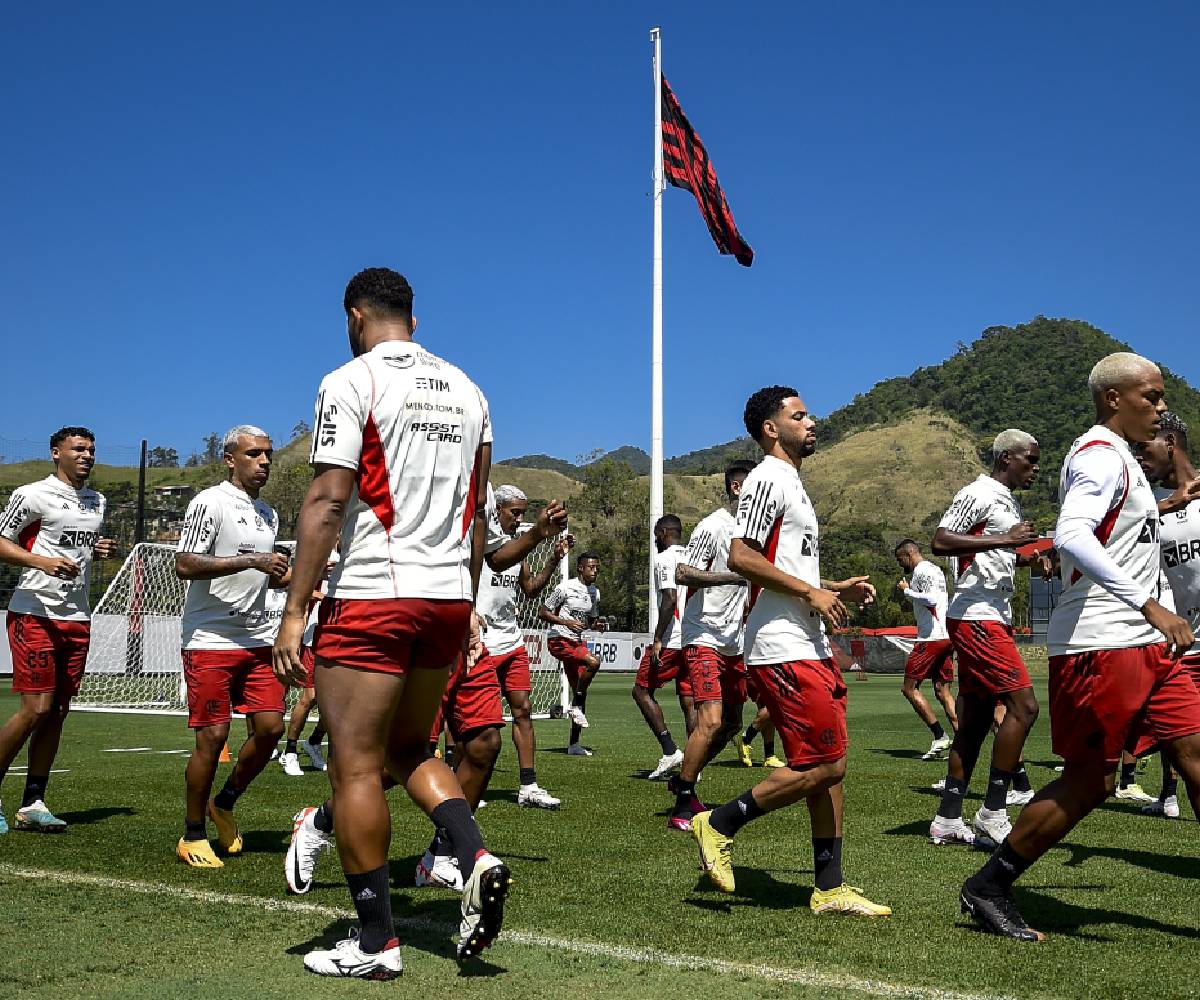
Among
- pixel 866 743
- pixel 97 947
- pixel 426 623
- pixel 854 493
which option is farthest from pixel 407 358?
pixel 854 493

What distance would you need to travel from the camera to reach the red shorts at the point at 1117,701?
4543 mm

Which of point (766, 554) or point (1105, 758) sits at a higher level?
point (766, 554)

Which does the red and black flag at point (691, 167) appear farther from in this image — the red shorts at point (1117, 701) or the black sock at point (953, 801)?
the red shorts at point (1117, 701)

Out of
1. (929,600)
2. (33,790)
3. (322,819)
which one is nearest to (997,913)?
(322,819)

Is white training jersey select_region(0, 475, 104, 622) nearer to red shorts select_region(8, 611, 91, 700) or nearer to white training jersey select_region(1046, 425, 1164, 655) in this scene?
red shorts select_region(8, 611, 91, 700)

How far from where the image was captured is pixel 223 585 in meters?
6.51

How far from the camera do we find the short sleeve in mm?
6418

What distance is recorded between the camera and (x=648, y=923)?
16.0 ft

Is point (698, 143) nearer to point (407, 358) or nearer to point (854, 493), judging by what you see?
point (407, 358)

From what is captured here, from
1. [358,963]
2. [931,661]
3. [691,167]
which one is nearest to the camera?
[358,963]

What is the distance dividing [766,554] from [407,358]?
1.90 metres

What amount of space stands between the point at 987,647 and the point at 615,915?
10.6 feet

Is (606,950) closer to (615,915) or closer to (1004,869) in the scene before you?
(615,915)

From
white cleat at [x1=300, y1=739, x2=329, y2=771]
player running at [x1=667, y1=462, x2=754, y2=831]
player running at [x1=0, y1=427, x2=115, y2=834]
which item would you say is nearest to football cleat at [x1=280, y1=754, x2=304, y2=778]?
white cleat at [x1=300, y1=739, x2=329, y2=771]
